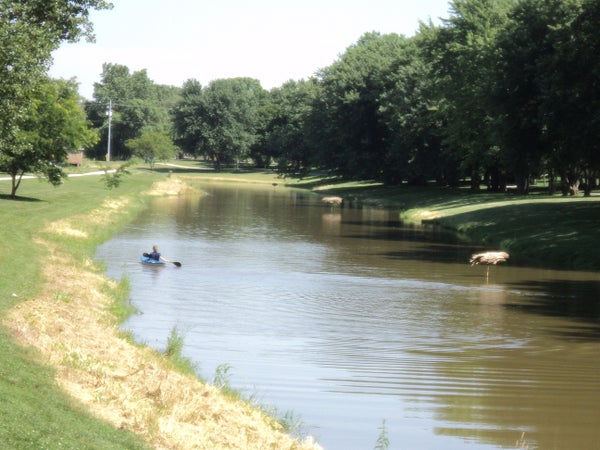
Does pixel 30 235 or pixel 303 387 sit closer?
pixel 303 387

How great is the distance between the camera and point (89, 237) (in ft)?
132

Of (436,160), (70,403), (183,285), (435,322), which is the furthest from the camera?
(436,160)

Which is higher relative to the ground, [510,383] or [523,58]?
[523,58]

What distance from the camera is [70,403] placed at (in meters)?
12.6

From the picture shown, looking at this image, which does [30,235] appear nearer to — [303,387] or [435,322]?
[435,322]

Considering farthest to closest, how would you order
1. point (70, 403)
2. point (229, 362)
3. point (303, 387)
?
point (229, 362) → point (303, 387) → point (70, 403)

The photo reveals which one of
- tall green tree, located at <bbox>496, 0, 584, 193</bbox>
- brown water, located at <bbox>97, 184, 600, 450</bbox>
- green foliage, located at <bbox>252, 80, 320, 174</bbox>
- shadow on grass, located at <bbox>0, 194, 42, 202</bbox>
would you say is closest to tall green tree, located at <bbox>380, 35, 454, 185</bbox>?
green foliage, located at <bbox>252, 80, 320, 174</bbox>

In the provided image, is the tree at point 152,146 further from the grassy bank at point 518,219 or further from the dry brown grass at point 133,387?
the dry brown grass at point 133,387

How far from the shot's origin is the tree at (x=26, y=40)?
29.1 metres

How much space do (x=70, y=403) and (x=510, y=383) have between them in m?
9.18

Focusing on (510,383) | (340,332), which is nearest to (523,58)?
(340,332)

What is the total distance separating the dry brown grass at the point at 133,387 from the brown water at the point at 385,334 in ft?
4.15

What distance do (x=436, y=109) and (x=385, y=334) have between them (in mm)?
58079

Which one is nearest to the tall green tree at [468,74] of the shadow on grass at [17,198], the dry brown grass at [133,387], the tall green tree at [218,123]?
the shadow on grass at [17,198]
